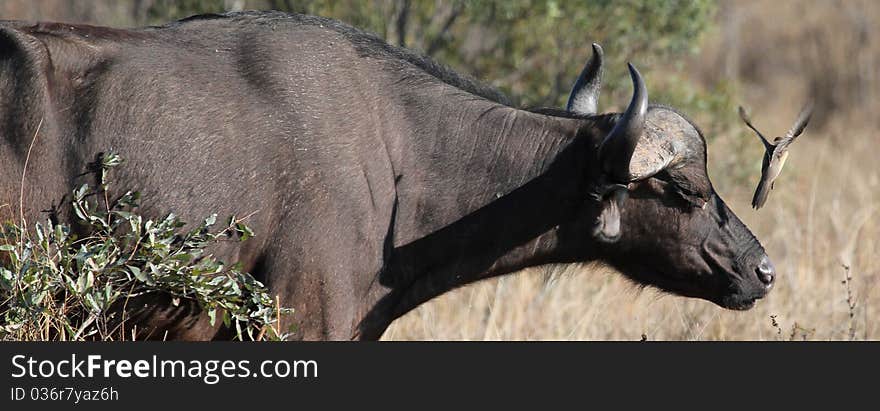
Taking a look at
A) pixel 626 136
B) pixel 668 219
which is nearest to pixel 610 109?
pixel 668 219

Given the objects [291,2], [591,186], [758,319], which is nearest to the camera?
[591,186]

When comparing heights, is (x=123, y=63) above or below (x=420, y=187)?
above

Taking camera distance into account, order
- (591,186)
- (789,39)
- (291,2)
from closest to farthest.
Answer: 1. (591,186)
2. (291,2)
3. (789,39)

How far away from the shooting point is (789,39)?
75.2 feet

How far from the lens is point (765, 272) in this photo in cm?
607

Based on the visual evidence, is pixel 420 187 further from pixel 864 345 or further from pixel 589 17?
pixel 589 17

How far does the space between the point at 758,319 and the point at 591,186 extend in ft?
9.97

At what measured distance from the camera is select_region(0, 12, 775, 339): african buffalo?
5238 mm

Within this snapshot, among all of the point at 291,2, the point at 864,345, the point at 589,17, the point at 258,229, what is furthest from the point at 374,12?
the point at 864,345

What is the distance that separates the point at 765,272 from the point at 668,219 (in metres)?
0.62

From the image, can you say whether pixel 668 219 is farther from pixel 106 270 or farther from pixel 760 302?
pixel 760 302

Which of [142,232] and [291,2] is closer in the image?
[142,232]

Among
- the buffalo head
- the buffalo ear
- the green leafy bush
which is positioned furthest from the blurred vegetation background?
the green leafy bush

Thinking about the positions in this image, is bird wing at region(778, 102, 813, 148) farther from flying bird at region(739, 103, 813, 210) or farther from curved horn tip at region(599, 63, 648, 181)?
curved horn tip at region(599, 63, 648, 181)
